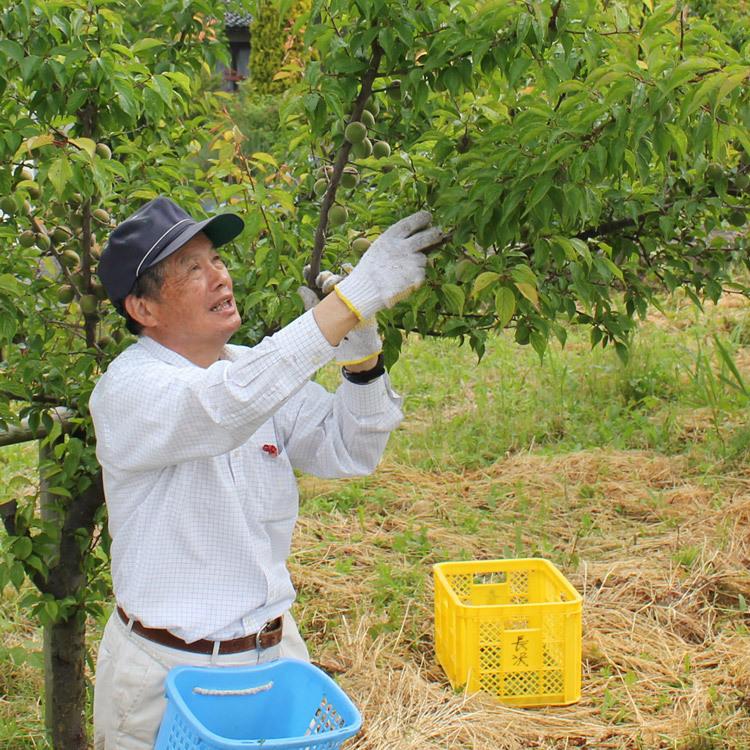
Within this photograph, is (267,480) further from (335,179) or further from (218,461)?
(335,179)

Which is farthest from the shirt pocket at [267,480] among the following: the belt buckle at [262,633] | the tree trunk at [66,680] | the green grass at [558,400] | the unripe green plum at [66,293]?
the green grass at [558,400]

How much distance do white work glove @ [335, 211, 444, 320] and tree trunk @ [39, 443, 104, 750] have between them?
118 cm

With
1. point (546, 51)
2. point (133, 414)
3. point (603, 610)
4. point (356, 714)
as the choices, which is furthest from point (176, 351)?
point (603, 610)

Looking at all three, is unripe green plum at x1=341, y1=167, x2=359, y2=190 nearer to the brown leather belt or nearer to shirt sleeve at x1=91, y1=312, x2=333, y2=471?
shirt sleeve at x1=91, y1=312, x2=333, y2=471

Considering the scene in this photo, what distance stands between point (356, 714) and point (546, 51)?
1.28 m

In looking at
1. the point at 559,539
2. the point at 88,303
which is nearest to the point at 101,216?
the point at 88,303

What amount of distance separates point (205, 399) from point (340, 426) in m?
0.46

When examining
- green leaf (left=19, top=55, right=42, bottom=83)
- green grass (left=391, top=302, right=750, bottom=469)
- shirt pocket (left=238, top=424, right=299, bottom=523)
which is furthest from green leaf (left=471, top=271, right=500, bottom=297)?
green grass (left=391, top=302, right=750, bottom=469)

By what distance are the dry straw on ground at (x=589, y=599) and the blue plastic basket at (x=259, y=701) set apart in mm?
1164

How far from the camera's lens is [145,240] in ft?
6.13

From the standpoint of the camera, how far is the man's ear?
6.25 ft

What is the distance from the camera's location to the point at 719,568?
12.8 feet

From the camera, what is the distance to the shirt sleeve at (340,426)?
6.42 ft

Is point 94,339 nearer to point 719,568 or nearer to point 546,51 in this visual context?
point 546,51
